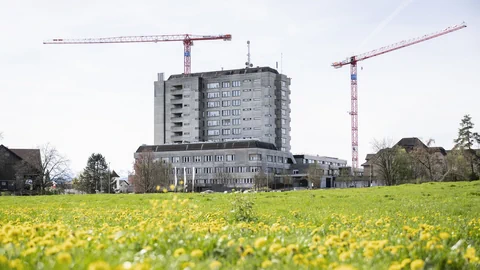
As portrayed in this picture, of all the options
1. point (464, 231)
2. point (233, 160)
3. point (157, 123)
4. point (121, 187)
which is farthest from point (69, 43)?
point (464, 231)

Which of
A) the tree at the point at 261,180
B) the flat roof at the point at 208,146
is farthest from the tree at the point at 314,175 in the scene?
the flat roof at the point at 208,146

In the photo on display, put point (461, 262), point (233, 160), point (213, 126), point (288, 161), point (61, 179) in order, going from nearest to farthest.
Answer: point (461, 262) → point (61, 179) → point (233, 160) → point (288, 161) → point (213, 126)

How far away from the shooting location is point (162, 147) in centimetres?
14500

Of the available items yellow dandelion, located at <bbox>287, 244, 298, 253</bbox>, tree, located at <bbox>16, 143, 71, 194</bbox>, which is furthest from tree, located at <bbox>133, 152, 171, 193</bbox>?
yellow dandelion, located at <bbox>287, 244, 298, 253</bbox>

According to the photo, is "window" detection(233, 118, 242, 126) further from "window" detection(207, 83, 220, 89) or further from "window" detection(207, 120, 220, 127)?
"window" detection(207, 83, 220, 89)

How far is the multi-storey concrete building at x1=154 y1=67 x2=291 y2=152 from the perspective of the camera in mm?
159625

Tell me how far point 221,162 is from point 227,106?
100 ft

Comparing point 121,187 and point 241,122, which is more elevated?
point 241,122

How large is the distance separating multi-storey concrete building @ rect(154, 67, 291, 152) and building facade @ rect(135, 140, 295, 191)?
18.7m

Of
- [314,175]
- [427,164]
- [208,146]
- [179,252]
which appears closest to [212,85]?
[208,146]

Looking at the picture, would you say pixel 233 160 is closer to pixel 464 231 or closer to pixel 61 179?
pixel 61 179

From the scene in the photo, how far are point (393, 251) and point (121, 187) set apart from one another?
152839 mm

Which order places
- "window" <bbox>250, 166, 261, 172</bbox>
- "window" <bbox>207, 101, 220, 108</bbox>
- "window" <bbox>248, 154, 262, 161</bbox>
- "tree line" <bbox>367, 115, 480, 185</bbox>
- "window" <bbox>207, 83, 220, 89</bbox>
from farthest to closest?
"window" <bbox>207, 101, 220, 108</bbox> < "window" <bbox>207, 83, 220, 89</bbox> < "window" <bbox>248, 154, 262, 161</bbox> < "window" <bbox>250, 166, 261, 172</bbox> < "tree line" <bbox>367, 115, 480, 185</bbox>

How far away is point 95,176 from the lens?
126188 millimetres
